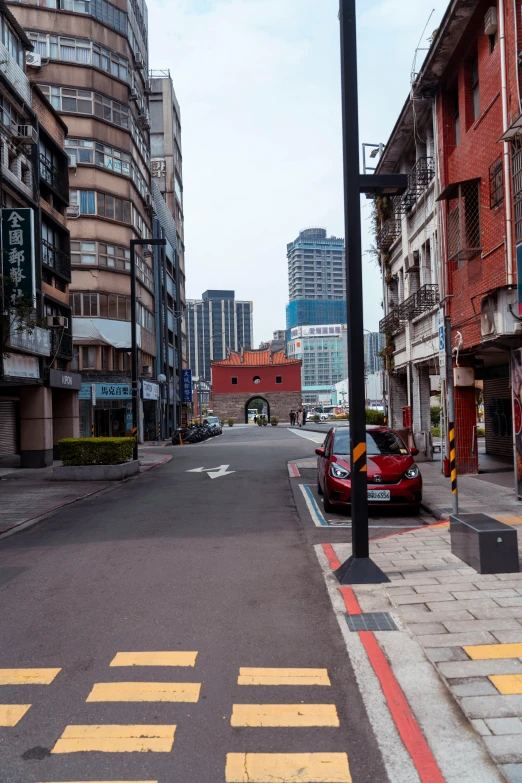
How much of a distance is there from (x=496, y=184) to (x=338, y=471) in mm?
7030

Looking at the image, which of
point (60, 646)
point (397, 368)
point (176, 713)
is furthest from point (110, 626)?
A: point (397, 368)

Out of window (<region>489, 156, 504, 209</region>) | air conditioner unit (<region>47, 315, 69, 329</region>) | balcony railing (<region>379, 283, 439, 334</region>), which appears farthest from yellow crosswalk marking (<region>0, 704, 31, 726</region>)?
air conditioner unit (<region>47, 315, 69, 329</region>)

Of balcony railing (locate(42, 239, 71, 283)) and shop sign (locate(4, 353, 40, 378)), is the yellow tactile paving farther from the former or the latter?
balcony railing (locate(42, 239, 71, 283))

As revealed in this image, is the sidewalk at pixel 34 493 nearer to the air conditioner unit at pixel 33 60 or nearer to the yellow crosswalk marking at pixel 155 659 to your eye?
the yellow crosswalk marking at pixel 155 659

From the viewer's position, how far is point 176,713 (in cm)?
432

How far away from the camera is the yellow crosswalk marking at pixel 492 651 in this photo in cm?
506

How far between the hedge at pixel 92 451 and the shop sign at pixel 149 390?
1955cm

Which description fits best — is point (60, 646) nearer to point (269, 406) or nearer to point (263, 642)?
point (263, 642)

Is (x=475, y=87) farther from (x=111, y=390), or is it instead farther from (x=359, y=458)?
(x=111, y=390)

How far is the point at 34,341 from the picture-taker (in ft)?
80.0

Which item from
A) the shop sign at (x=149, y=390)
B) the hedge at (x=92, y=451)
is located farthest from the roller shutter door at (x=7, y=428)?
the shop sign at (x=149, y=390)

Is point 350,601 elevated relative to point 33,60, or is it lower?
lower

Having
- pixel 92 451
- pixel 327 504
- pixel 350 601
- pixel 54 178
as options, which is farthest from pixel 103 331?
pixel 350 601

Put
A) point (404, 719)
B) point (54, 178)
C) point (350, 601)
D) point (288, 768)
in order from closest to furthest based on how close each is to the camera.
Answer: point (288, 768) → point (404, 719) → point (350, 601) → point (54, 178)
